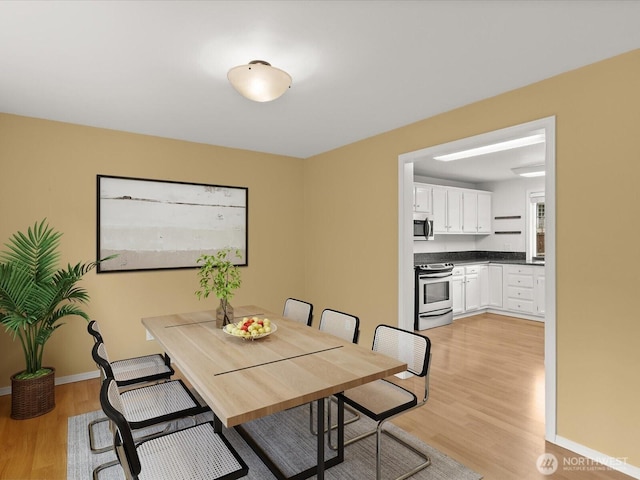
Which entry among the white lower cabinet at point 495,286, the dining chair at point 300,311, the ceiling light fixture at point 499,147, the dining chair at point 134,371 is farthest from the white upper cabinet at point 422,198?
the dining chair at point 134,371

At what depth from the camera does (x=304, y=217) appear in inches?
198

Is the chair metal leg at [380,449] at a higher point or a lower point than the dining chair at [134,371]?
lower

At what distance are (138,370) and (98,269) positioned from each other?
59.1 inches

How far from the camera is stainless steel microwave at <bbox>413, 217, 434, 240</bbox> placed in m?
5.80

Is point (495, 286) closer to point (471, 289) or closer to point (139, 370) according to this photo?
point (471, 289)

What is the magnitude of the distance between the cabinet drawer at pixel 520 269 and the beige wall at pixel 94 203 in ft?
13.5

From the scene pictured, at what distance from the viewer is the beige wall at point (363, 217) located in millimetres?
2160

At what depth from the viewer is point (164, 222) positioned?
13.0 ft

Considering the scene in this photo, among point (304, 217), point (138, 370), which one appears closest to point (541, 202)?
point (304, 217)

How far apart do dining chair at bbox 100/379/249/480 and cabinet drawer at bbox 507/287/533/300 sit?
5.74 meters

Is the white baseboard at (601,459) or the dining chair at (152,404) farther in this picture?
the white baseboard at (601,459)

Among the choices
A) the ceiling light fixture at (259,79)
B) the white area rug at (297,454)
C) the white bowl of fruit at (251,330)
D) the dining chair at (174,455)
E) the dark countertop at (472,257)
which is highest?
the ceiling light fixture at (259,79)

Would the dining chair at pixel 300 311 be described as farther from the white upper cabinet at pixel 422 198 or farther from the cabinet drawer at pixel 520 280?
the cabinet drawer at pixel 520 280

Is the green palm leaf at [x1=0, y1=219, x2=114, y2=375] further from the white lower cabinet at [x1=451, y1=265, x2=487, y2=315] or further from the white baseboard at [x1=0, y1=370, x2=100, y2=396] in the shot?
the white lower cabinet at [x1=451, y1=265, x2=487, y2=315]
